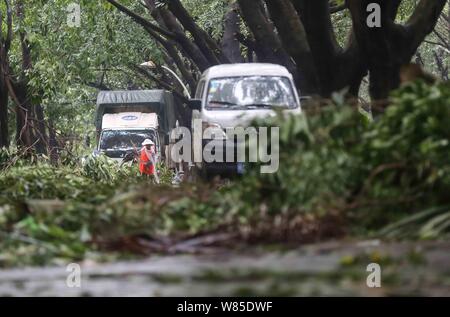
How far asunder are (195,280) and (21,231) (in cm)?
147

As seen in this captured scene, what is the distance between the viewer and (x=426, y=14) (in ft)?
65.7

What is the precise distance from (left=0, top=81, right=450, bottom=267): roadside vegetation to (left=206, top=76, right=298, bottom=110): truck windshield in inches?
424

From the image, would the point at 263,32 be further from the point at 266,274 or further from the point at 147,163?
the point at 266,274

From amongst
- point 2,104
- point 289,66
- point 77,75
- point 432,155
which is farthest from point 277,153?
point 77,75

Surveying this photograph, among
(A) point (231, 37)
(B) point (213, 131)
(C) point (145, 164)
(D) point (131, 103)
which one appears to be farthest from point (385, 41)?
(D) point (131, 103)

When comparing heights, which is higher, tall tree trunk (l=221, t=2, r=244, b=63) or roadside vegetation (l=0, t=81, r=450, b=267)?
tall tree trunk (l=221, t=2, r=244, b=63)

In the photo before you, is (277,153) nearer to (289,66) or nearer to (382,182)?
(382,182)

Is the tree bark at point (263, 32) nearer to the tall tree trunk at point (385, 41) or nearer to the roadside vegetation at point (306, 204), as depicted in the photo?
the tall tree trunk at point (385, 41)

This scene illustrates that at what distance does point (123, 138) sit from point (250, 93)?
15.4m

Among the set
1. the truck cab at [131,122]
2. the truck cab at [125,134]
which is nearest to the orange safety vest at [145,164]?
the truck cab at [131,122]

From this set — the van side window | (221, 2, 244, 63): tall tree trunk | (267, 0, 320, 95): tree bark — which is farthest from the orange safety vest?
(221, 2, 244, 63): tall tree trunk

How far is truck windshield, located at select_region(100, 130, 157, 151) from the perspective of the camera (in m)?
33.2

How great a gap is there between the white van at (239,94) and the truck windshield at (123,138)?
13868 mm

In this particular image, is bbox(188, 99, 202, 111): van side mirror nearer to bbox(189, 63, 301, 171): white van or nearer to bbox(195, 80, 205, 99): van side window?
bbox(189, 63, 301, 171): white van
